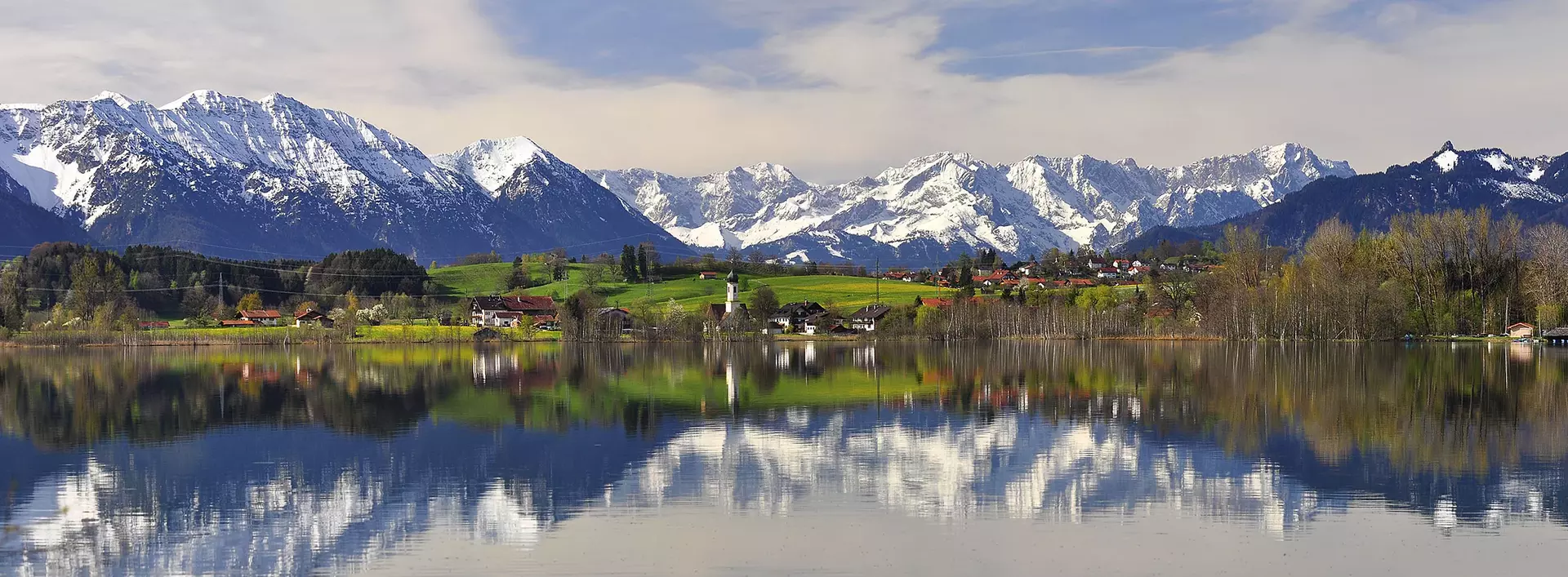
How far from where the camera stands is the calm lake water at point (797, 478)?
2270cm

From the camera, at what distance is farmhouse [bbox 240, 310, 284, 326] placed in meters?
156

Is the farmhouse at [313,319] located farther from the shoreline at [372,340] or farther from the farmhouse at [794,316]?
the farmhouse at [794,316]

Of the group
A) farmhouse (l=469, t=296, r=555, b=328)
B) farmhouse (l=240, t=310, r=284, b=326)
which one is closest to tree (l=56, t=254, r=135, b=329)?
farmhouse (l=240, t=310, r=284, b=326)

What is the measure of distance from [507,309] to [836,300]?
150 ft

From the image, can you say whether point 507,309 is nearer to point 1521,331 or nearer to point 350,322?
point 350,322

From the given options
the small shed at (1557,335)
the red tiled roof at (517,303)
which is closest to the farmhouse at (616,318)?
the red tiled roof at (517,303)

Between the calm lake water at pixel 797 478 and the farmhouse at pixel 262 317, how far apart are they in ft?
321

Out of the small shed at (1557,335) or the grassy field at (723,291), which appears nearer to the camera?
the small shed at (1557,335)

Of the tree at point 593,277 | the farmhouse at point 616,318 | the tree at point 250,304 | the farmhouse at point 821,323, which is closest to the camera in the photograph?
the farmhouse at point 616,318

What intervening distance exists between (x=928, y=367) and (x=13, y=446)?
53215mm

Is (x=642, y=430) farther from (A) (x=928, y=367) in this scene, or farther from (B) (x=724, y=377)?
(A) (x=928, y=367)

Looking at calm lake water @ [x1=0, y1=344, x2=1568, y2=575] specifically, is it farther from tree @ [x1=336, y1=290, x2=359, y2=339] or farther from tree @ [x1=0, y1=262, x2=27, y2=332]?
tree @ [x1=0, y1=262, x2=27, y2=332]

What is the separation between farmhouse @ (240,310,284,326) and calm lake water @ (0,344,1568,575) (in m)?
97.8

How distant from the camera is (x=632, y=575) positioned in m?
21.1
